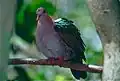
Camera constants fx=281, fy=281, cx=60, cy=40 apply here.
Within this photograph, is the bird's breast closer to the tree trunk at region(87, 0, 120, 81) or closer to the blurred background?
the blurred background

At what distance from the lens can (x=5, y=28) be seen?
0.95 feet

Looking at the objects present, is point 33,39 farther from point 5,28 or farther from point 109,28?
point 5,28

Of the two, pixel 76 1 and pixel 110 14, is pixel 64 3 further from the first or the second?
pixel 110 14

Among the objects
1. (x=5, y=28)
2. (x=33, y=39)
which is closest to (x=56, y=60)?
(x=33, y=39)

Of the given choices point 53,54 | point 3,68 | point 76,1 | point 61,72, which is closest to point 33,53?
point 61,72

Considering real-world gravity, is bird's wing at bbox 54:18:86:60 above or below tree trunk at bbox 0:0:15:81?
below

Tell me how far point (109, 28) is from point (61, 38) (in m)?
0.25

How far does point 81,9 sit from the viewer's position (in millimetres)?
1581

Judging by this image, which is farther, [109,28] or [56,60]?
[56,60]

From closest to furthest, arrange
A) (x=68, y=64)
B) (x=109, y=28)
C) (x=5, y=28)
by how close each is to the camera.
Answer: (x=5, y=28) < (x=109, y=28) < (x=68, y=64)

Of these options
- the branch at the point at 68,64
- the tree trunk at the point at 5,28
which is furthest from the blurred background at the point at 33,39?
the tree trunk at the point at 5,28

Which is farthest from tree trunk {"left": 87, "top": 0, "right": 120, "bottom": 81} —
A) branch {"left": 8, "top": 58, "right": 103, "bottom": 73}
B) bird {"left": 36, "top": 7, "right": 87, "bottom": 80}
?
bird {"left": 36, "top": 7, "right": 87, "bottom": 80}

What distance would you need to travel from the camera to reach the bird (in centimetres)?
74

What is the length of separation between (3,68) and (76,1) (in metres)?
1.20
